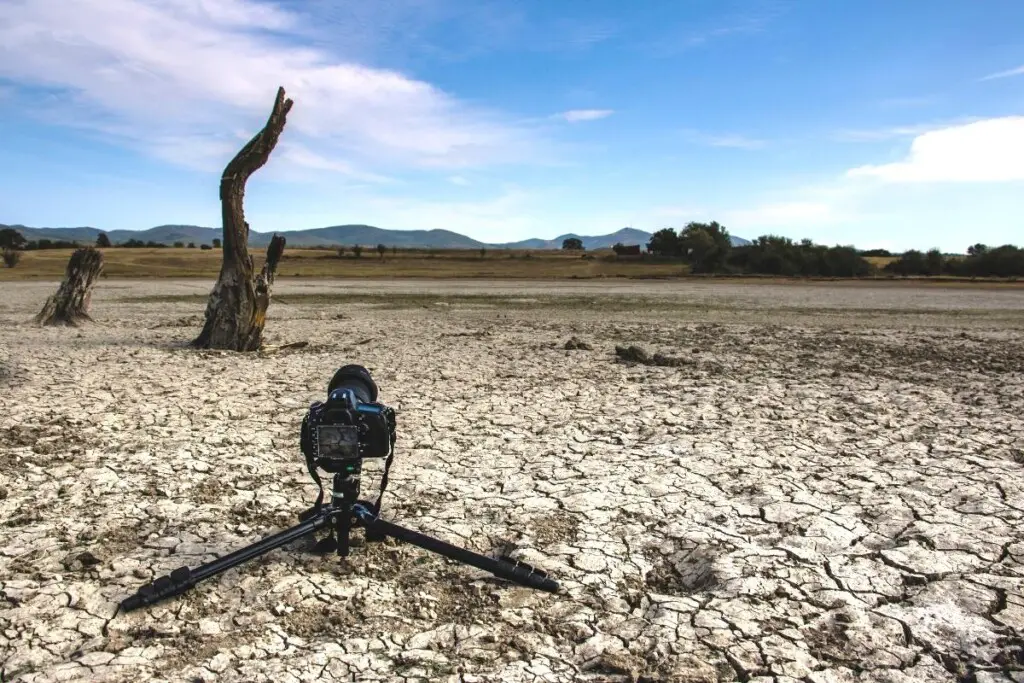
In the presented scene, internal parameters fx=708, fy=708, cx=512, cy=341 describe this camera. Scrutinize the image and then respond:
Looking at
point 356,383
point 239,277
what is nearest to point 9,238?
point 239,277

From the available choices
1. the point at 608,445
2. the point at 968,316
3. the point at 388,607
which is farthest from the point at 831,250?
the point at 388,607

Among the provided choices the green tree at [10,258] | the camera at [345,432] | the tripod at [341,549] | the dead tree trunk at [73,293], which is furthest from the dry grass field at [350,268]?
the camera at [345,432]

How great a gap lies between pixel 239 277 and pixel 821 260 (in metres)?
45.5

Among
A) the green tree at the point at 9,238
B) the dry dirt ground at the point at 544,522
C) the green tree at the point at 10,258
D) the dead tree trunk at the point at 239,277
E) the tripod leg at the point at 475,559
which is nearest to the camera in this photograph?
the dry dirt ground at the point at 544,522

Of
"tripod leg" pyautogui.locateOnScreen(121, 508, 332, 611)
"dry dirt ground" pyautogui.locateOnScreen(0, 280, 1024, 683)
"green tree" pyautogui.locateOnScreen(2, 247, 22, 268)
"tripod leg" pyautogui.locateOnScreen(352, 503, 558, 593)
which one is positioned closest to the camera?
"dry dirt ground" pyautogui.locateOnScreen(0, 280, 1024, 683)

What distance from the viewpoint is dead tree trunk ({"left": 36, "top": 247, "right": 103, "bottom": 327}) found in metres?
13.8

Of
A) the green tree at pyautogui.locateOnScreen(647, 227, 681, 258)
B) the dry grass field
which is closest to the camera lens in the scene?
the dry grass field

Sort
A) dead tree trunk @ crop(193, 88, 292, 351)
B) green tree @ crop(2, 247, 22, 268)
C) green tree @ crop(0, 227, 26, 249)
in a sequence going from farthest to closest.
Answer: green tree @ crop(0, 227, 26, 249), green tree @ crop(2, 247, 22, 268), dead tree trunk @ crop(193, 88, 292, 351)

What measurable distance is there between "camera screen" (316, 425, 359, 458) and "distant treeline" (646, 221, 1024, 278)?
155 ft

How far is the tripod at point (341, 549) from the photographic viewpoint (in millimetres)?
3154

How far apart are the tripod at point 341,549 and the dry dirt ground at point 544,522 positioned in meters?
0.11

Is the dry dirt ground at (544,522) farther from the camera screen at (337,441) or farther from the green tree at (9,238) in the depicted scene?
the green tree at (9,238)

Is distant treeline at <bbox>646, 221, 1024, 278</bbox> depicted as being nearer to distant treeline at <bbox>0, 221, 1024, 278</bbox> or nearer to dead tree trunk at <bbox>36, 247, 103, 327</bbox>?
distant treeline at <bbox>0, 221, 1024, 278</bbox>

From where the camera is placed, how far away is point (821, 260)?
159 ft
